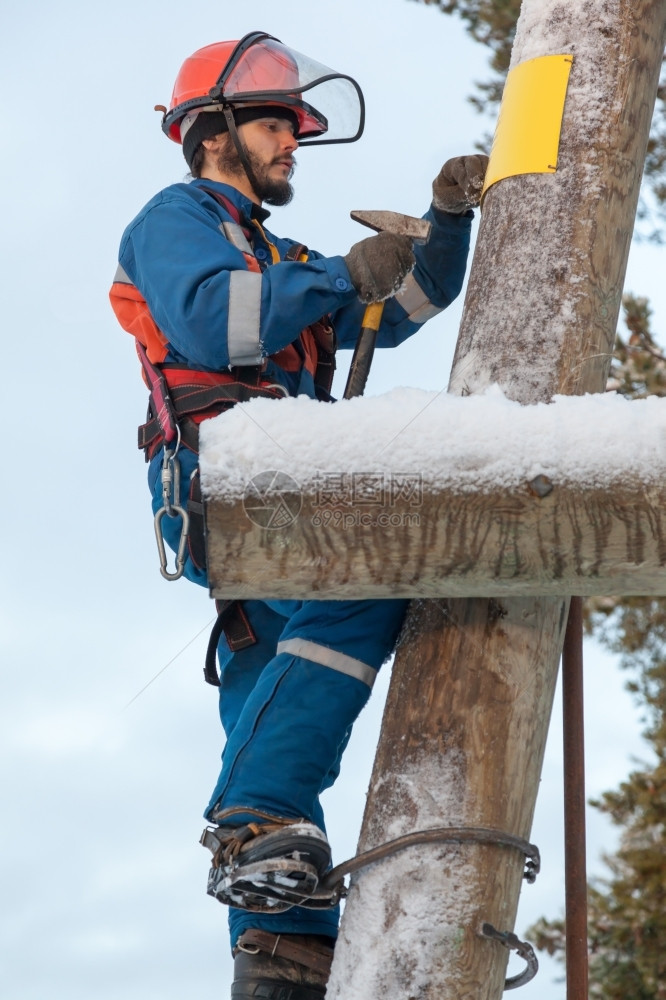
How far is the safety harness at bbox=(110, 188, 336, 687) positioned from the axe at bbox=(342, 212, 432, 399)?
18cm

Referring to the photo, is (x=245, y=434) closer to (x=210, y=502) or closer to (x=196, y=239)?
(x=210, y=502)

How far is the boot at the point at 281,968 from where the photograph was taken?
255 cm

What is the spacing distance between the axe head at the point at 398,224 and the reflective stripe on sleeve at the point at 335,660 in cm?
101

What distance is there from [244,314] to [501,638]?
0.92 m

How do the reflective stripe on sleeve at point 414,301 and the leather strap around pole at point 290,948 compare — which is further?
the reflective stripe on sleeve at point 414,301

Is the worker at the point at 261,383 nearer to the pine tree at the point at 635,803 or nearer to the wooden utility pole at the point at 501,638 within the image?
the wooden utility pole at the point at 501,638

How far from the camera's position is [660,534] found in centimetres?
198

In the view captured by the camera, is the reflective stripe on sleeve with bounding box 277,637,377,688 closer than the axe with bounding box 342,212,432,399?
Yes

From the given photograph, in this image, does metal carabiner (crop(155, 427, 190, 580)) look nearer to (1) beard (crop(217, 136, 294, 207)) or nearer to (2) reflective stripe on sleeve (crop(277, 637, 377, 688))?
(2) reflective stripe on sleeve (crop(277, 637, 377, 688))

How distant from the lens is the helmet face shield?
3.43 meters

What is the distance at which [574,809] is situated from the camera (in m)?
2.46

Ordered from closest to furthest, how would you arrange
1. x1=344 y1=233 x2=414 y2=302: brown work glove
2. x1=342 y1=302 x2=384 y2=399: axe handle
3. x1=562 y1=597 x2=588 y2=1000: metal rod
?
1. x1=562 y1=597 x2=588 y2=1000: metal rod
2. x1=344 y1=233 x2=414 y2=302: brown work glove
3. x1=342 y1=302 x2=384 y2=399: axe handle

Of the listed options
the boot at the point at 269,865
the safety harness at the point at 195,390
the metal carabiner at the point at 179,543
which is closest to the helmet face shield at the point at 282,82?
the safety harness at the point at 195,390

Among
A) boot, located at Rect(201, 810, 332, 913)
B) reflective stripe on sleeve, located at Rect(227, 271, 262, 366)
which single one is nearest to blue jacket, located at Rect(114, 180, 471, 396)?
reflective stripe on sleeve, located at Rect(227, 271, 262, 366)
